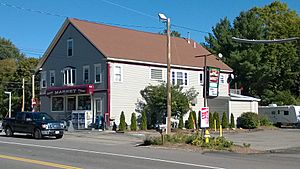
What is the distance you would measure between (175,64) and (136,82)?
4824 mm

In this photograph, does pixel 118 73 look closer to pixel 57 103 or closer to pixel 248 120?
pixel 57 103

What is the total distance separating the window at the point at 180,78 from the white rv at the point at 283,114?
12922 mm

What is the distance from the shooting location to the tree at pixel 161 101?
40.9 m

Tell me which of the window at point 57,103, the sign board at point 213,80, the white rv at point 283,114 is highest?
the sign board at point 213,80

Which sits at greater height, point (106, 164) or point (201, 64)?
point (201, 64)

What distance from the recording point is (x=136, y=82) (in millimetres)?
41906

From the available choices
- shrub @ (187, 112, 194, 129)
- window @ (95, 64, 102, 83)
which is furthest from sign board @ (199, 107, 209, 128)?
shrub @ (187, 112, 194, 129)

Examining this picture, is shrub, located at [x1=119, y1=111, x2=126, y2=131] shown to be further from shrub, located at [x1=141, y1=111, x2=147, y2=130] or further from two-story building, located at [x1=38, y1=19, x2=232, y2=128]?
shrub, located at [x1=141, y1=111, x2=147, y2=130]

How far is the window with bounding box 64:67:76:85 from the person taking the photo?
43.2 meters

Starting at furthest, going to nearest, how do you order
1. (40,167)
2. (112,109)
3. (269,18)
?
(269,18), (112,109), (40,167)

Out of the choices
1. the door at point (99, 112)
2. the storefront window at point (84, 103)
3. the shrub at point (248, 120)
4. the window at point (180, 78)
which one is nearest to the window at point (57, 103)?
the storefront window at point (84, 103)

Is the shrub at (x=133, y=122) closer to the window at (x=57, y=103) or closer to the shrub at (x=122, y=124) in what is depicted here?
the shrub at (x=122, y=124)

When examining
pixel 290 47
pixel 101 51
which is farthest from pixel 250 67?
pixel 101 51

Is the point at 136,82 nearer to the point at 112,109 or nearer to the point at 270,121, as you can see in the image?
the point at 112,109
